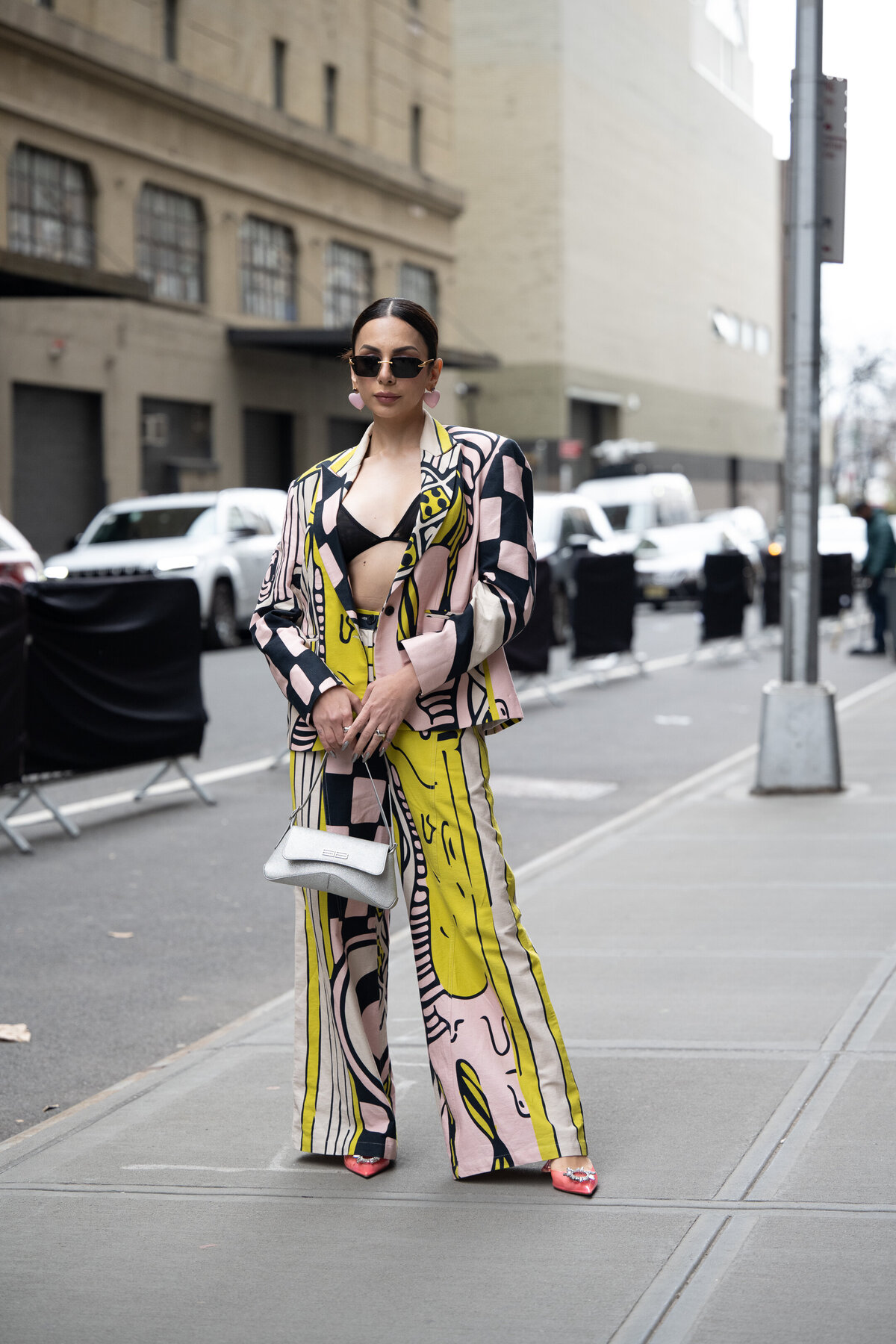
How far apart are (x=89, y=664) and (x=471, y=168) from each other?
47.3 metres

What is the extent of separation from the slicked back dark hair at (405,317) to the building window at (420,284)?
134 feet

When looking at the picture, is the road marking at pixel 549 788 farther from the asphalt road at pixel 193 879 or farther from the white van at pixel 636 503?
the white van at pixel 636 503

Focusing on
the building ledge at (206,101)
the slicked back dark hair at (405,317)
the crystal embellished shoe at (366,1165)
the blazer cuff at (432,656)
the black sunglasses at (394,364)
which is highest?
the building ledge at (206,101)

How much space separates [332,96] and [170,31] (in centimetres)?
681

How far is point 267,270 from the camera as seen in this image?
128ft

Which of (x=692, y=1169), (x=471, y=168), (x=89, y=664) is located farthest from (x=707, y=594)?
(x=471, y=168)

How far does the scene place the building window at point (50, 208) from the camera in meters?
30.6

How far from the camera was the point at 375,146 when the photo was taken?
141ft

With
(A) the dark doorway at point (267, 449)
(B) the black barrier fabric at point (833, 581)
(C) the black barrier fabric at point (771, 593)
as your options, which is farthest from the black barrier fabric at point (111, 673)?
(A) the dark doorway at point (267, 449)

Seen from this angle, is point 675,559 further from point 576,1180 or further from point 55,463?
point 576,1180

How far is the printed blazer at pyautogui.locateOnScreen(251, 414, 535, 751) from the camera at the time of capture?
3.96 m

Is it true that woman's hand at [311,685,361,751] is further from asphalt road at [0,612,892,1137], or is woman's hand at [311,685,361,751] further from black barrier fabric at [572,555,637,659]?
black barrier fabric at [572,555,637,659]

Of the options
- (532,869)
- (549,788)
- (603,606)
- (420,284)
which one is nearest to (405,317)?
(532,869)

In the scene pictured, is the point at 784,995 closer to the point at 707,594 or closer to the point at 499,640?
the point at 499,640
